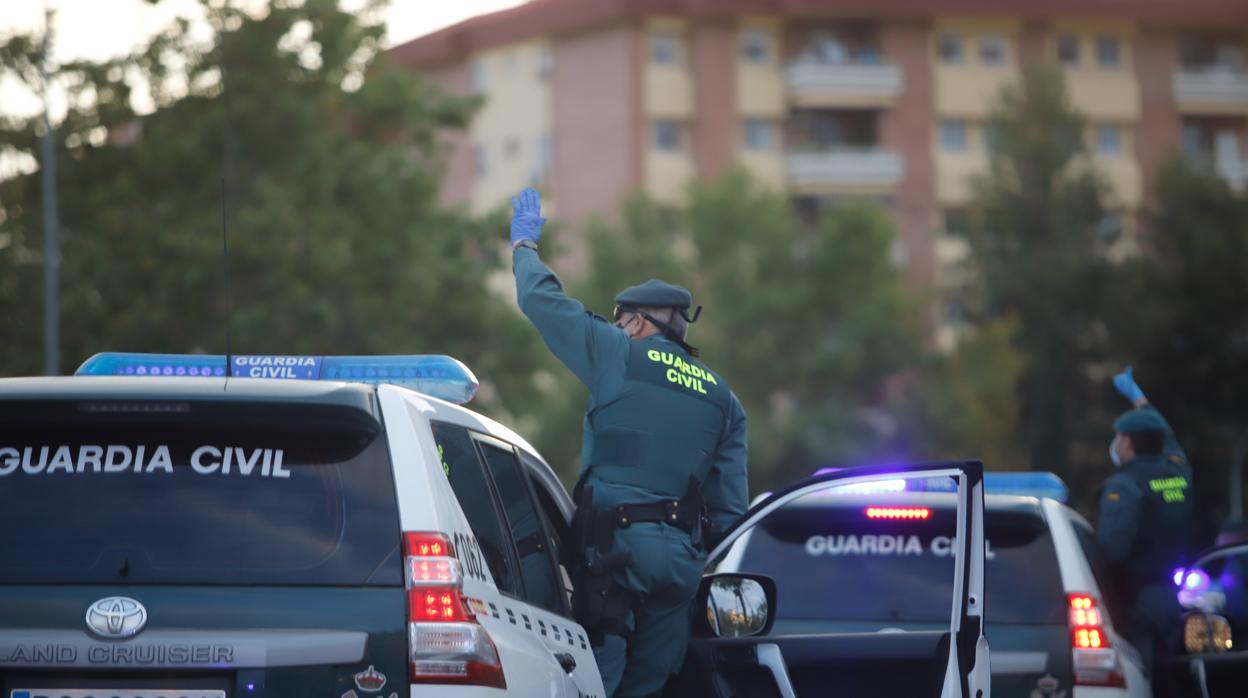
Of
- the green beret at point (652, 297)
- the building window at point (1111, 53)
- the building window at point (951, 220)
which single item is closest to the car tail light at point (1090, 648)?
the green beret at point (652, 297)

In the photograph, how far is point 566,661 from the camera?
540 centimetres

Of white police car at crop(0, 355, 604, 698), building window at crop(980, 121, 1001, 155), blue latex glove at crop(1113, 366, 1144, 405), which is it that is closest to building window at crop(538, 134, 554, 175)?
building window at crop(980, 121, 1001, 155)

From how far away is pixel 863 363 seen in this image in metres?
59.7

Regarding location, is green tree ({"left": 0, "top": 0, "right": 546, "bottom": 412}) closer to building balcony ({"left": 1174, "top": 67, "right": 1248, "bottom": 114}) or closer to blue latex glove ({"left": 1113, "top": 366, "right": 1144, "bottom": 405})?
blue latex glove ({"left": 1113, "top": 366, "right": 1144, "bottom": 405})

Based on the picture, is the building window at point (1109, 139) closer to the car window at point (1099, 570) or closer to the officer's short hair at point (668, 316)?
the car window at point (1099, 570)

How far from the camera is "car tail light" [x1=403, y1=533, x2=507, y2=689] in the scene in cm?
443

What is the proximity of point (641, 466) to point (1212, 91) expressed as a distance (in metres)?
68.2

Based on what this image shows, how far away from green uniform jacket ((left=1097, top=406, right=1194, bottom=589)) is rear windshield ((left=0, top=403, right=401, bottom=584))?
20.0ft

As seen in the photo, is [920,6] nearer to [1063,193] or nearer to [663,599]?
[1063,193]

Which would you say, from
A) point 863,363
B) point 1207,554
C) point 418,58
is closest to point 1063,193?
point 863,363

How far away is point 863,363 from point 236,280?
91.5 feet

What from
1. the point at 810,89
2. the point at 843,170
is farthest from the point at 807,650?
the point at 810,89

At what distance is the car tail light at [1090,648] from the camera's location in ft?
25.0

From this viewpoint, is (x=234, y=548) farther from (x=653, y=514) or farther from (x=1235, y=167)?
(x=1235, y=167)
